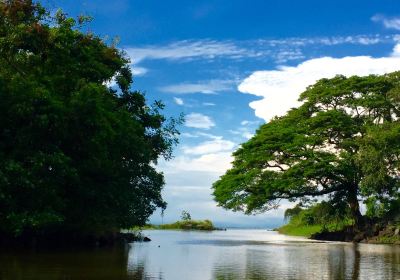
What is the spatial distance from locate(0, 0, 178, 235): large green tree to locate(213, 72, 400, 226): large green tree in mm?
19239

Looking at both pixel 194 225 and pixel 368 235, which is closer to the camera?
pixel 368 235

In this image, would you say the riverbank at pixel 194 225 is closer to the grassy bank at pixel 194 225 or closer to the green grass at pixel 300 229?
the grassy bank at pixel 194 225

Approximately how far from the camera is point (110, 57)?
121ft

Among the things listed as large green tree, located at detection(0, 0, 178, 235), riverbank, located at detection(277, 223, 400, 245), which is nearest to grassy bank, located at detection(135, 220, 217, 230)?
riverbank, located at detection(277, 223, 400, 245)

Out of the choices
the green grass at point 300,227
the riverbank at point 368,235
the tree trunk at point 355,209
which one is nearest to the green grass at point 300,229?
the green grass at point 300,227

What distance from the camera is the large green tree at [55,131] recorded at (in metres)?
23.4

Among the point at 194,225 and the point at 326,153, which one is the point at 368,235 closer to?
the point at 326,153

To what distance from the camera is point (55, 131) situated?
83.8 ft

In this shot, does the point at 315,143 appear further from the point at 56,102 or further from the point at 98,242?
the point at 56,102

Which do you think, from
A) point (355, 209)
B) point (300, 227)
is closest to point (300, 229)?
point (300, 227)

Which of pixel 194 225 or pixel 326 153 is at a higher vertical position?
pixel 326 153

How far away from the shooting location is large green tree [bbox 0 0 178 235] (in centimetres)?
2339

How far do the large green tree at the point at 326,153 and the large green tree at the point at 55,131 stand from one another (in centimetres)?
1924

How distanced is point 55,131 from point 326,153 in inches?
1226
